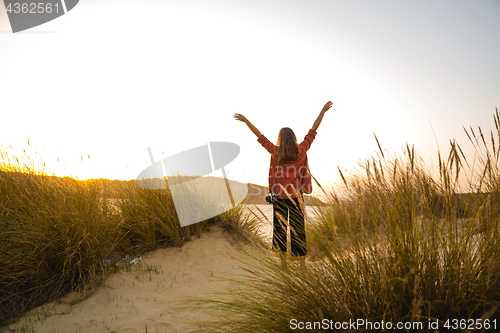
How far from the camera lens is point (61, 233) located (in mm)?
3334

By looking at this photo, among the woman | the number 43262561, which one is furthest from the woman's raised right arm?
the number 43262561

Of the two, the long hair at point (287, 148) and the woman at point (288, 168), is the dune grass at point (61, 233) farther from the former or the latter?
the long hair at point (287, 148)

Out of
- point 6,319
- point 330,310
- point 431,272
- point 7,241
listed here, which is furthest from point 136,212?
point 431,272

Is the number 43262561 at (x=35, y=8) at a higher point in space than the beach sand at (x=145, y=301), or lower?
higher

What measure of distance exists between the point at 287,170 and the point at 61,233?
9.68 feet

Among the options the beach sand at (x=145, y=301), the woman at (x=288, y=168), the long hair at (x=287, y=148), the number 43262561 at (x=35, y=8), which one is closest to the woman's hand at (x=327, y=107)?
the woman at (x=288, y=168)

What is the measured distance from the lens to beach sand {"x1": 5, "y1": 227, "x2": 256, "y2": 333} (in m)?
2.71

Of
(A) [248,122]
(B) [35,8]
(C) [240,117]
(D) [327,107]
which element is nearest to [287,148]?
(A) [248,122]

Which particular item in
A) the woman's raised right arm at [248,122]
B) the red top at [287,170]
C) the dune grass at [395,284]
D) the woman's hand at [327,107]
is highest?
the woman's hand at [327,107]

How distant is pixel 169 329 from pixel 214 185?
3533mm

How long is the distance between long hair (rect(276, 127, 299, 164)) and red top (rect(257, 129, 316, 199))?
142 mm

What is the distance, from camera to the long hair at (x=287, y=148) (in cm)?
372

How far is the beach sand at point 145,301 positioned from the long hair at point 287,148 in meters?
1.47

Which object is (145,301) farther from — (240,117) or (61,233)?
(240,117)
